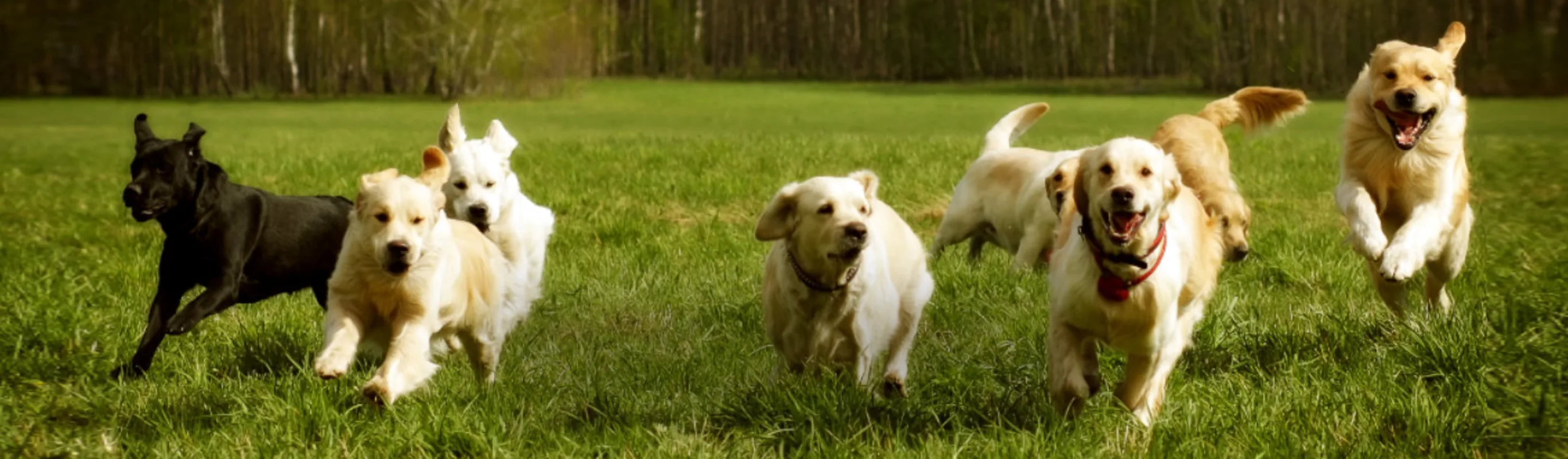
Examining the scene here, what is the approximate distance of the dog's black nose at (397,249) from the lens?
175 inches

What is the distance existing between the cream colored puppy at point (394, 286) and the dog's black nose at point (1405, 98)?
3.28 metres

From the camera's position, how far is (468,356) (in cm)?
534

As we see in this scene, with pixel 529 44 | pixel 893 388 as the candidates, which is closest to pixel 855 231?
pixel 893 388

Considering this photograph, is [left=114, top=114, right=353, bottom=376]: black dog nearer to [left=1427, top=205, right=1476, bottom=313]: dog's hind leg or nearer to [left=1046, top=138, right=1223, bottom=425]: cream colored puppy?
[left=1046, top=138, right=1223, bottom=425]: cream colored puppy

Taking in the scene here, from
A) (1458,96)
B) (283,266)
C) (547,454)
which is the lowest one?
(547,454)

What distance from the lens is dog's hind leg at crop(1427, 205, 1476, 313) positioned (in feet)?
18.4

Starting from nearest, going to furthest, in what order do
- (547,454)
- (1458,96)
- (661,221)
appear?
(547,454)
(1458,96)
(661,221)

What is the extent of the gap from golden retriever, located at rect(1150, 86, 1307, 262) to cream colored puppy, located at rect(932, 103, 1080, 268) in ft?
3.05

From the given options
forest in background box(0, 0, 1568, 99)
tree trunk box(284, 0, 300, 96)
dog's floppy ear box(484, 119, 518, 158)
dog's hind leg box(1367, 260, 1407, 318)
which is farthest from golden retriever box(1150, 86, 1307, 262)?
tree trunk box(284, 0, 300, 96)

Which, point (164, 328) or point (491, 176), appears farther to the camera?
point (491, 176)

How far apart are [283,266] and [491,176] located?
1.32 metres

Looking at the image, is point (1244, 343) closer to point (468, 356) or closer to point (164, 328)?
point (468, 356)

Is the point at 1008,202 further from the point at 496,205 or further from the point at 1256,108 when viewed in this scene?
the point at 496,205

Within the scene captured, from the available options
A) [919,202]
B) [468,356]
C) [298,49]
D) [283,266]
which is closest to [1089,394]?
[468,356]
